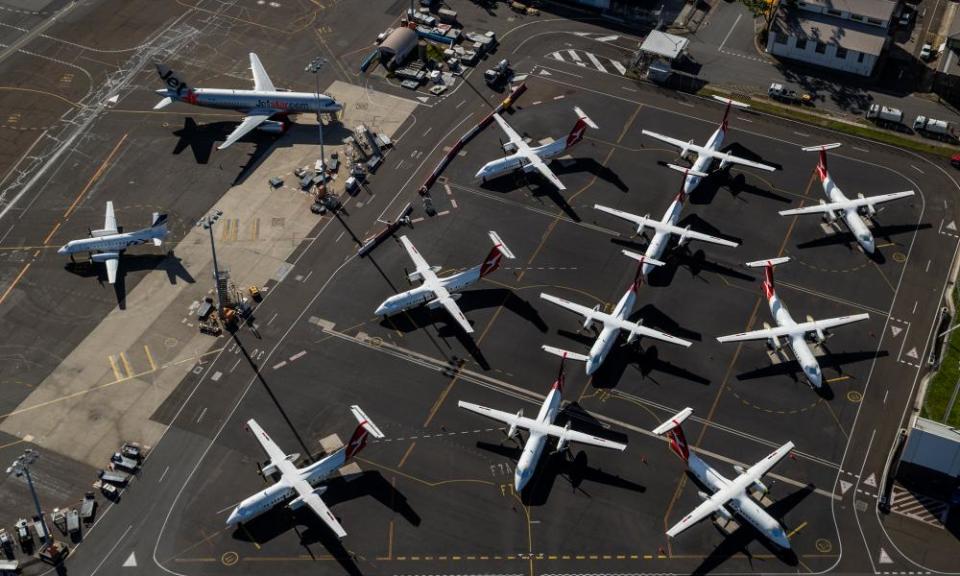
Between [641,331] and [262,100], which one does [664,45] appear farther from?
[262,100]

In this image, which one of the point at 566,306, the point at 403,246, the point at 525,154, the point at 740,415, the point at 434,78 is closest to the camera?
the point at 740,415

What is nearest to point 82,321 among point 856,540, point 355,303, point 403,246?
point 355,303

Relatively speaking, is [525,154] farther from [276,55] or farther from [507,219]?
[276,55]

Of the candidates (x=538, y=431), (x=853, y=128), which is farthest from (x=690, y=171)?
(x=538, y=431)

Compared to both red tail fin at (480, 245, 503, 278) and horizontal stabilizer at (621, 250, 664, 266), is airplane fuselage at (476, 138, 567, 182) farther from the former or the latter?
horizontal stabilizer at (621, 250, 664, 266)

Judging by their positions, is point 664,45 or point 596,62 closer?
point 664,45

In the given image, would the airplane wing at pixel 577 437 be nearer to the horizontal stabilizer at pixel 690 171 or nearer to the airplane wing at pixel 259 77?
the horizontal stabilizer at pixel 690 171
